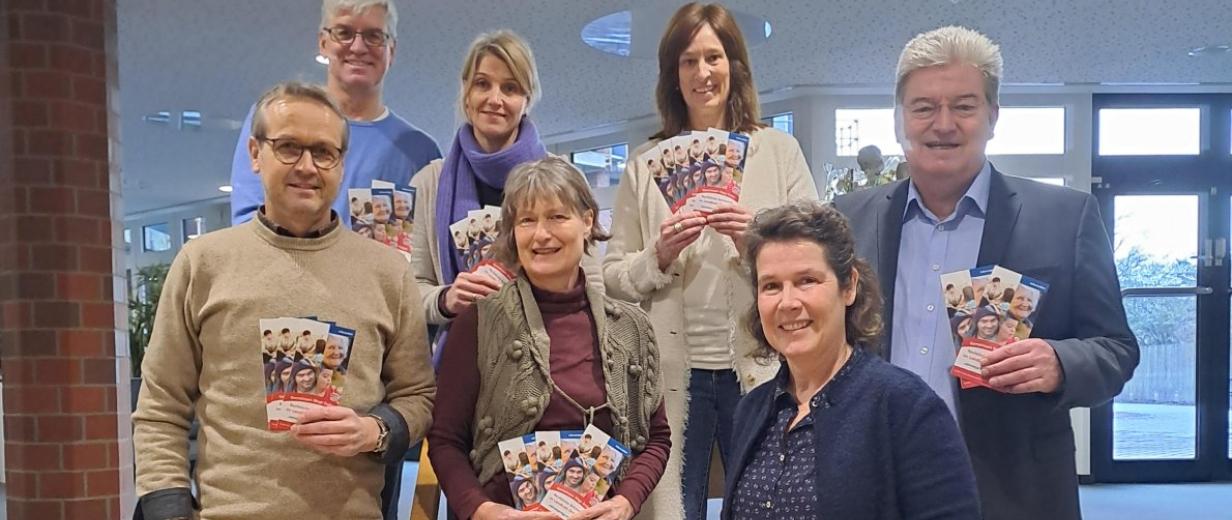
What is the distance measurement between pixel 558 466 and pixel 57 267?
283 cm

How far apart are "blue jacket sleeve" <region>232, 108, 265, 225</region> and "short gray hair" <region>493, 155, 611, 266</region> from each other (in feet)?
2.01

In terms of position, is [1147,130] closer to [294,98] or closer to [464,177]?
[464,177]

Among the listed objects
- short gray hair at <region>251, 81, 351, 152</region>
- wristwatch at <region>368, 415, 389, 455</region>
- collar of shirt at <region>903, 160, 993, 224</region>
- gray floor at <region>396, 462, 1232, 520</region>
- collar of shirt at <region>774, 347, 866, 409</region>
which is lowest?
gray floor at <region>396, 462, 1232, 520</region>

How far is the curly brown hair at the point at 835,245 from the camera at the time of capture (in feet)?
4.87

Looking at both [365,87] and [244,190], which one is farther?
[365,87]

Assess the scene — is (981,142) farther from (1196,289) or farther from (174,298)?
(1196,289)

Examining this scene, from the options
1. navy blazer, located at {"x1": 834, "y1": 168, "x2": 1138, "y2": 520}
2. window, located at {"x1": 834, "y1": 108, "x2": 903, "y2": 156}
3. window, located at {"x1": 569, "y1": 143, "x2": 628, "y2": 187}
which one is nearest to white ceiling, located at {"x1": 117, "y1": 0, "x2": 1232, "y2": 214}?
window, located at {"x1": 834, "y1": 108, "x2": 903, "y2": 156}

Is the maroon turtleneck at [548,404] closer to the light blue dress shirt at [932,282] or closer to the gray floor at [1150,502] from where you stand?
the light blue dress shirt at [932,282]

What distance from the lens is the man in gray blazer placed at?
158cm

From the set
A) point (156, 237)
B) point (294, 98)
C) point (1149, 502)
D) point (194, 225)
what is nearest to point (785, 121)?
point (1149, 502)

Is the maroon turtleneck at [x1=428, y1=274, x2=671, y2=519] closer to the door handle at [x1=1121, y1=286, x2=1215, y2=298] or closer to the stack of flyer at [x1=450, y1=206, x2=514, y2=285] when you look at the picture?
the stack of flyer at [x1=450, y1=206, x2=514, y2=285]

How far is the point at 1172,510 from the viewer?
643 centimetres

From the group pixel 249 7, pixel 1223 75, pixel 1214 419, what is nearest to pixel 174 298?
pixel 249 7

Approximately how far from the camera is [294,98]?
5.47 feet
